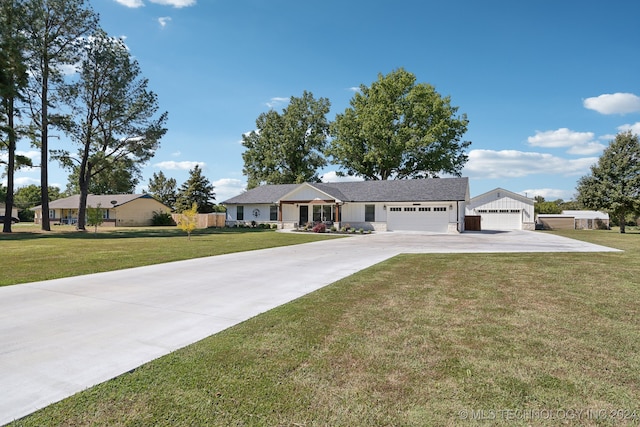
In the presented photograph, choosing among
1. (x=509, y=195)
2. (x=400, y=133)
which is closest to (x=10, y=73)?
(x=400, y=133)

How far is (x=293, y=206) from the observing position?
33.7 metres

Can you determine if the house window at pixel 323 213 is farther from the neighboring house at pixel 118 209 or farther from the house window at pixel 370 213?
the neighboring house at pixel 118 209

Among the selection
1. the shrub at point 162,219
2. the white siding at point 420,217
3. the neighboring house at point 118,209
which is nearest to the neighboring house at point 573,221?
the white siding at point 420,217

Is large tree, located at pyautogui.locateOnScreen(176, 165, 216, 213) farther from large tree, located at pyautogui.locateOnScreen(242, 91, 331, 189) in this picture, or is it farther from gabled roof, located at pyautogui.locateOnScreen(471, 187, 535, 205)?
gabled roof, located at pyautogui.locateOnScreen(471, 187, 535, 205)

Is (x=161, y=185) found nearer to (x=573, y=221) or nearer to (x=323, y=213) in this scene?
(x=323, y=213)

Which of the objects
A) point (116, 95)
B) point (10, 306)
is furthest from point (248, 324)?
point (116, 95)

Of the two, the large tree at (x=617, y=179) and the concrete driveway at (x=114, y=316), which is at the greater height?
Answer: the large tree at (x=617, y=179)

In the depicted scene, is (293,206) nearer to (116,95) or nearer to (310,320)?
(116,95)

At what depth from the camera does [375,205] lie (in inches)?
1198

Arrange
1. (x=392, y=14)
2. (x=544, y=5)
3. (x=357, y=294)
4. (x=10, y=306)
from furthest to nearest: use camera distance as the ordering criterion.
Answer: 1. (x=392, y=14)
2. (x=544, y=5)
3. (x=357, y=294)
4. (x=10, y=306)

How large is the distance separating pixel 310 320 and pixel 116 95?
110 feet

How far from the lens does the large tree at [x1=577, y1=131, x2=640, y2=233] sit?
28.5m

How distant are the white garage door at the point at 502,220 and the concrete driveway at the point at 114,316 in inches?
1184

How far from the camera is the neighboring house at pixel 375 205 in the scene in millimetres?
28328
